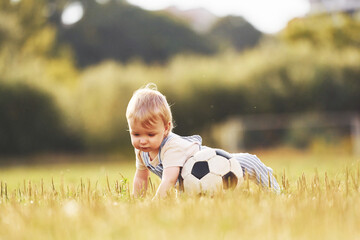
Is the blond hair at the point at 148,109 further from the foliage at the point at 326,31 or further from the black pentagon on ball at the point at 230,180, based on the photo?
the foliage at the point at 326,31

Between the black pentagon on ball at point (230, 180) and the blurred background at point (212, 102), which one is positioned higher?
the blurred background at point (212, 102)

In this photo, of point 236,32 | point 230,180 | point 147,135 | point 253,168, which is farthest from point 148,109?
point 236,32

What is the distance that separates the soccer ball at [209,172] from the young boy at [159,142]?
0.10 m

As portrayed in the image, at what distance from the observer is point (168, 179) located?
4.40 m

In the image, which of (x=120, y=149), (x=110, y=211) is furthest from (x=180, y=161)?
(x=120, y=149)

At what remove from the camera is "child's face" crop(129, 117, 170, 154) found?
439cm

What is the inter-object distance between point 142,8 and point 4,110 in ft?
114

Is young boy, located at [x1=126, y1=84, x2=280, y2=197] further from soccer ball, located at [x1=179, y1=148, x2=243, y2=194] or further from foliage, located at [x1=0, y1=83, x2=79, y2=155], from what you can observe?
foliage, located at [x1=0, y1=83, x2=79, y2=155]

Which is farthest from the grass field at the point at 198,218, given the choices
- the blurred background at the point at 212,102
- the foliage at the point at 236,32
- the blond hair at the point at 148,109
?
the foliage at the point at 236,32

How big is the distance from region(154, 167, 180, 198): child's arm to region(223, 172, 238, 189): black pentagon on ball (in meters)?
0.40

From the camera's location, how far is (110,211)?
3.13m

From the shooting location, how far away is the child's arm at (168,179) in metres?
4.29

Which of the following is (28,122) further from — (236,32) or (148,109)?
(236,32)

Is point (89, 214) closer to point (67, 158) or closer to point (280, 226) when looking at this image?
point (280, 226)
